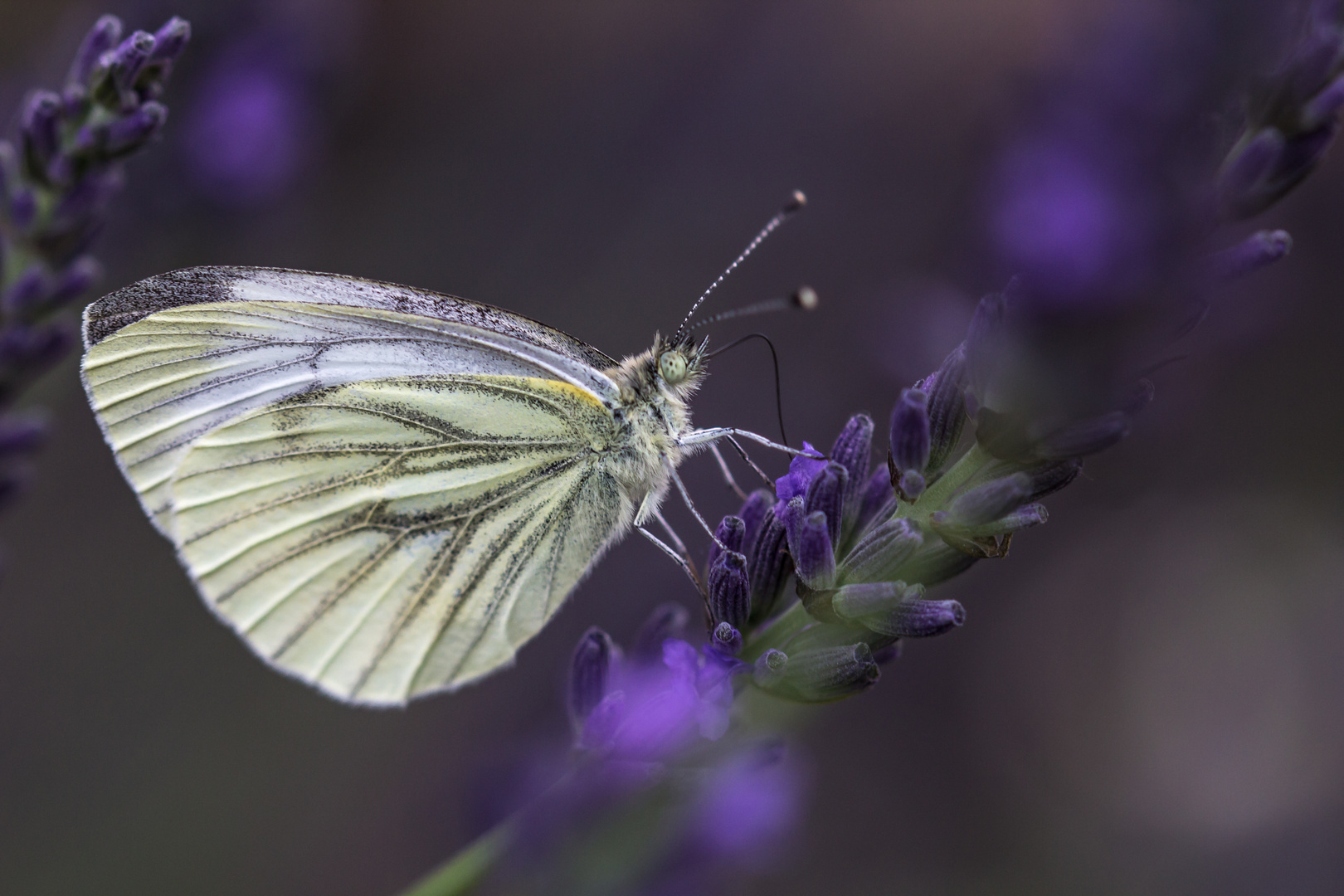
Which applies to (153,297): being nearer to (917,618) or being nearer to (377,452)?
(377,452)

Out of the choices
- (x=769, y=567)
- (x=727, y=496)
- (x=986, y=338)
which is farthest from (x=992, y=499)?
(x=727, y=496)

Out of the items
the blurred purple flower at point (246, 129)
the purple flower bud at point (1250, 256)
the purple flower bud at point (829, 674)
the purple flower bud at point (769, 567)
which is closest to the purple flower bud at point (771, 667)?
the purple flower bud at point (829, 674)

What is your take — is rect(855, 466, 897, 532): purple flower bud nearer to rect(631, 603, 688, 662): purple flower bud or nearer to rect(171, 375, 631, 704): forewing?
rect(631, 603, 688, 662): purple flower bud

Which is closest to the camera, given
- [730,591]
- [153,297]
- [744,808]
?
[730,591]

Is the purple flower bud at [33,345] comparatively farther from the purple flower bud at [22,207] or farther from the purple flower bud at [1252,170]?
the purple flower bud at [1252,170]

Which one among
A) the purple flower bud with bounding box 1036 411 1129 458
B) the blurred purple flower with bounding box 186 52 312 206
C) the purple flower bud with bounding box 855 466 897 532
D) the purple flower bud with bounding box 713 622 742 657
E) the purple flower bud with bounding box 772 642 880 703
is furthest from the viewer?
the blurred purple flower with bounding box 186 52 312 206

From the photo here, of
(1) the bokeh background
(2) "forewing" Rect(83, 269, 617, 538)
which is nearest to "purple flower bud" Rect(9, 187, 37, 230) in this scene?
(2) "forewing" Rect(83, 269, 617, 538)
